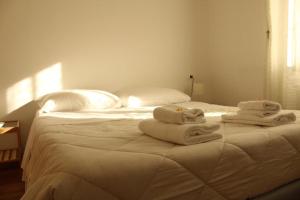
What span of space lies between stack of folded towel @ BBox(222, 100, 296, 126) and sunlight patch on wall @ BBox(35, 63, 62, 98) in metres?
1.95

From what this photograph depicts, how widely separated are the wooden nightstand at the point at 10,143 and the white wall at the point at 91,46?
6.6 inches

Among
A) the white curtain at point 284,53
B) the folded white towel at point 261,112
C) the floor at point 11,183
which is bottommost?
the floor at point 11,183

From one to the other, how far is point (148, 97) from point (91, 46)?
87 cm

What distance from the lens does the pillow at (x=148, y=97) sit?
2.96m

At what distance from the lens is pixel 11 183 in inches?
95.7

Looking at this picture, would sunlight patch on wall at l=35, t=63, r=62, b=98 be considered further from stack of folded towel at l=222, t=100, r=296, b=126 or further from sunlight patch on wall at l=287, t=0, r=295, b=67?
sunlight patch on wall at l=287, t=0, r=295, b=67

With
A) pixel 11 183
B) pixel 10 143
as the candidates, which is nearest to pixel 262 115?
pixel 11 183

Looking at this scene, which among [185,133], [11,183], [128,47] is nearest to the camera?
[185,133]

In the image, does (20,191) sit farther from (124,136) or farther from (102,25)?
(102,25)

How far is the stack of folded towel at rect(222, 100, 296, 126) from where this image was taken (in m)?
1.64

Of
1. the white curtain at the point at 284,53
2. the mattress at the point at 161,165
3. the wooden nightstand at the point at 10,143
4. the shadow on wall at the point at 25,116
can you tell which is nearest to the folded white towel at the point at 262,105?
the mattress at the point at 161,165

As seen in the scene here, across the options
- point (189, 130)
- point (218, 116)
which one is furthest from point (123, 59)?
point (189, 130)

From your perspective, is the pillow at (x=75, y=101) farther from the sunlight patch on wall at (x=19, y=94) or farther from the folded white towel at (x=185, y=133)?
the folded white towel at (x=185, y=133)

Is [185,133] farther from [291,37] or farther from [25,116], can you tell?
[25,116]
